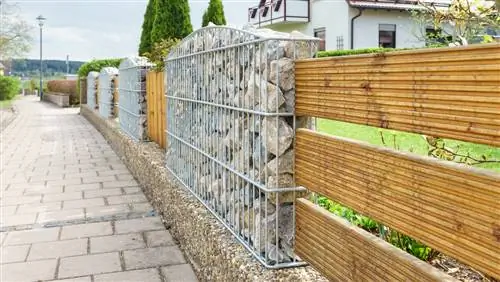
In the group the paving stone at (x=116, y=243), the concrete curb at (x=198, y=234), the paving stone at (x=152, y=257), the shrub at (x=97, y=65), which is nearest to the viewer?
the concrete curb at (x=198, y=234)

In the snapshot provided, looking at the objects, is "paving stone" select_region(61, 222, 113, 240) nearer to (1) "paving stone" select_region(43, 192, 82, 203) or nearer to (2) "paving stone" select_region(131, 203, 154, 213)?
(2) "paving stone" select_region(131, 203, 154, 213)

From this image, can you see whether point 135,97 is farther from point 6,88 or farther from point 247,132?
point 6,88

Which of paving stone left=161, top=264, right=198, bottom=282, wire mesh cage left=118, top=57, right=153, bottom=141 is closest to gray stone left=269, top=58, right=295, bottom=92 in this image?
paving stone left=161, top=264, right=198, bottom=282

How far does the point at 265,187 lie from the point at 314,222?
39 centimetres

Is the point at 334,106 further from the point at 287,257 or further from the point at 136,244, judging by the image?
the point at 136,244

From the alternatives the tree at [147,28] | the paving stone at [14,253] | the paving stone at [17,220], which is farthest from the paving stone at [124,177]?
the tree at [147,28]

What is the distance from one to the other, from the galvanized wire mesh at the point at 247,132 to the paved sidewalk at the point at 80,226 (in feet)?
2.18

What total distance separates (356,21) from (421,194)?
22.8m

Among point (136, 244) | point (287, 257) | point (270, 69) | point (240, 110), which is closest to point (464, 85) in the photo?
point (270, 69)

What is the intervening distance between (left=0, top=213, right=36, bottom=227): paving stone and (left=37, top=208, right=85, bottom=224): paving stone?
0.26 ft

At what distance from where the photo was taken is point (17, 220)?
553 cm

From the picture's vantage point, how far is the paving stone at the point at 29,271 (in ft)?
13.0

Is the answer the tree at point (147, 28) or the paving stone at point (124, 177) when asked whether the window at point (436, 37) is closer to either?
the paving stone at point (124, 177)

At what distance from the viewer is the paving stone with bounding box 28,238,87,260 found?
14.6ft
